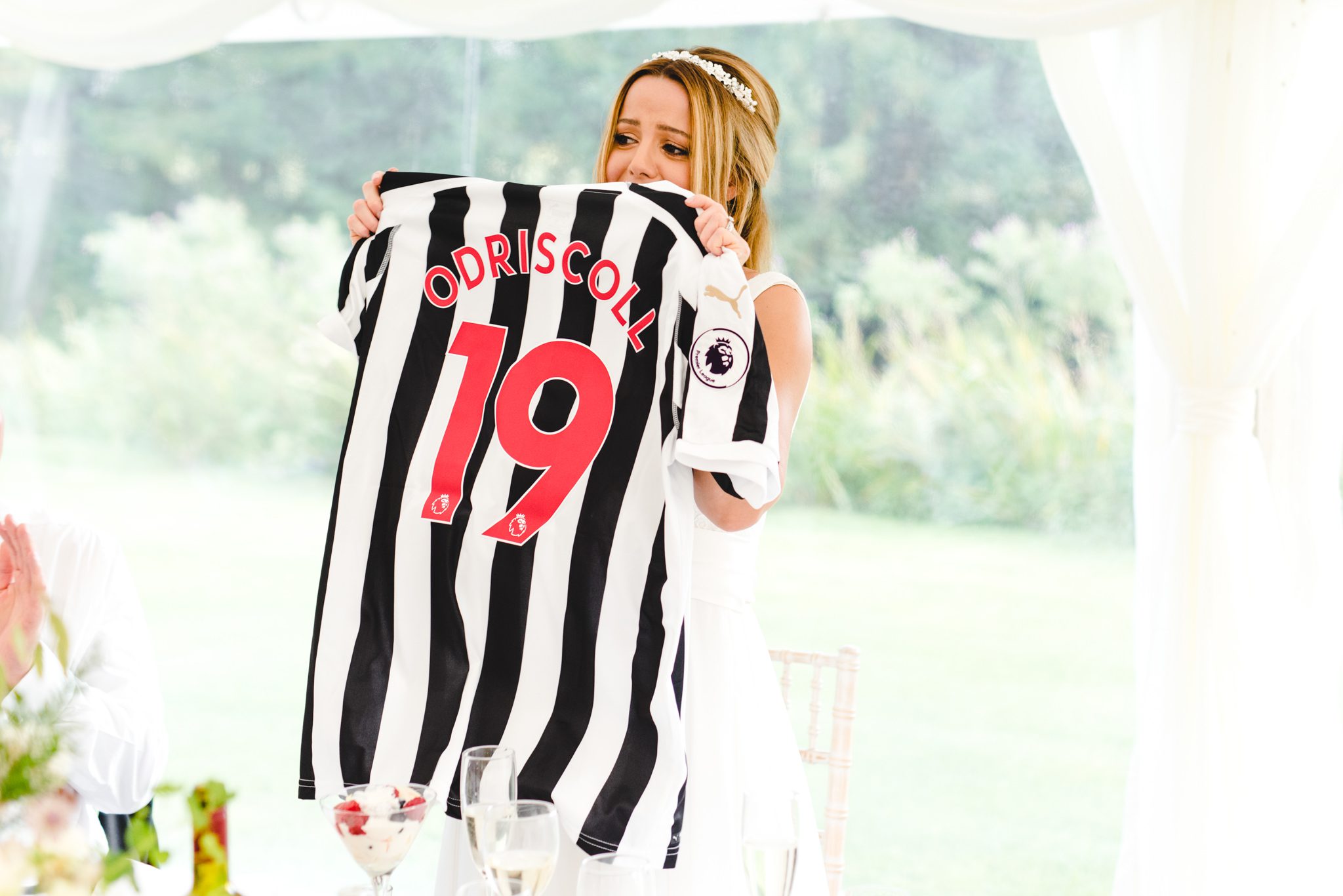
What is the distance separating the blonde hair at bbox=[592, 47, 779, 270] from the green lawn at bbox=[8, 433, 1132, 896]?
1817 millimetres

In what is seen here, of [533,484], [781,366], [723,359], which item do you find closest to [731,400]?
[723,359]

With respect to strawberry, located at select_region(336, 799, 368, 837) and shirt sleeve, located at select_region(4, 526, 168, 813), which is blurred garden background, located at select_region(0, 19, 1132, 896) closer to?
shirt sleeve, located at select_region(4, 526, 168, 813)

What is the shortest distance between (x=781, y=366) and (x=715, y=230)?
235mm

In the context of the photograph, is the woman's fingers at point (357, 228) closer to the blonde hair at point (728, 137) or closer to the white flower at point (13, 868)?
the blonde hair at point (728, 137)

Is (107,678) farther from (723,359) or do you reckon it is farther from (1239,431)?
A: (1239,431)

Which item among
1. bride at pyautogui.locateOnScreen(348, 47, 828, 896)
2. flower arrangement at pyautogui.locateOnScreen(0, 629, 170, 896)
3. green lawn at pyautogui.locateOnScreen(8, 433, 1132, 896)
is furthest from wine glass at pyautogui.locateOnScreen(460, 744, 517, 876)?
green lawn at pyautogui.locateOnScreen(8, 433, 1132, 896)

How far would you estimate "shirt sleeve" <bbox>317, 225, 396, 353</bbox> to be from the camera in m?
1.67

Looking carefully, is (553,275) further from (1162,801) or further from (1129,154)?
(1162,801)

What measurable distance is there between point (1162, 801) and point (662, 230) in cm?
158

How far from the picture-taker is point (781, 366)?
1.63 metres

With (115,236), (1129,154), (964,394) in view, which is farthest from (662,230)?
(115,236)

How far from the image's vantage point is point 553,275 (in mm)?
1613

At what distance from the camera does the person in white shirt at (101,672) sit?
5.97ft

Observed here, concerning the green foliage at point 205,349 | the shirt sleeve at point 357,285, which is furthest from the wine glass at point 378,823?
the green foliage at point 205,349
